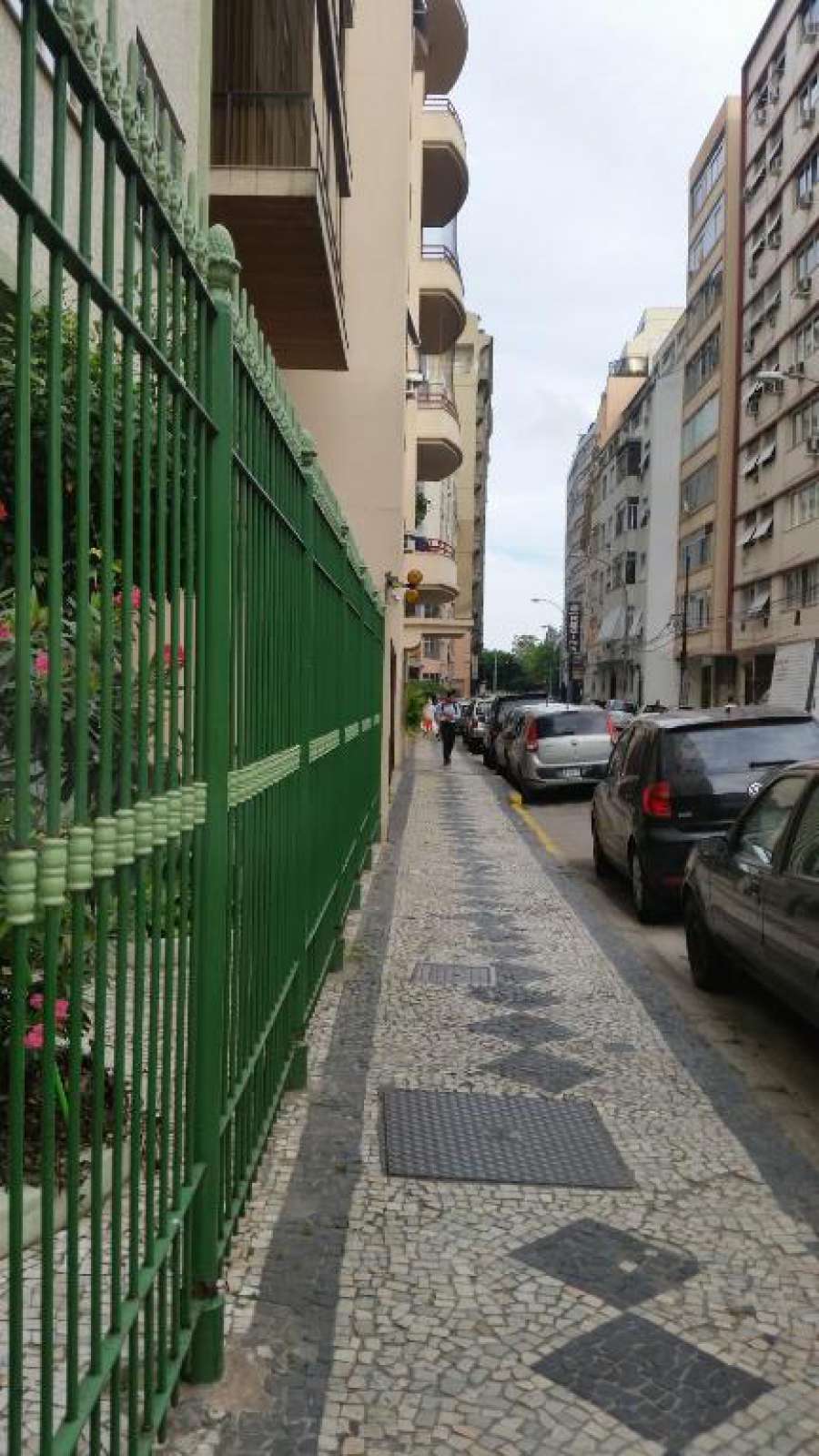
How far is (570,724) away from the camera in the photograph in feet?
67.8

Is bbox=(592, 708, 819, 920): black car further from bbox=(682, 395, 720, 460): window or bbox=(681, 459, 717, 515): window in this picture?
bbox=(682, 395, 720, 460): window

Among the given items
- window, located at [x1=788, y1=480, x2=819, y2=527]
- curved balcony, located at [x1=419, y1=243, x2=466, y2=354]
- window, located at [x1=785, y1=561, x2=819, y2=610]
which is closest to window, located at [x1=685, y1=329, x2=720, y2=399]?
window, located at [x1=788, y1=480, x2=819, y2=527]

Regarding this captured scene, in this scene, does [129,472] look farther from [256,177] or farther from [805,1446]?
[256,177]

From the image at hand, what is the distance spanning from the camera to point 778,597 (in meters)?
45.7

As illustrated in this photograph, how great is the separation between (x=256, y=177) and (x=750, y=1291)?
32.1ft

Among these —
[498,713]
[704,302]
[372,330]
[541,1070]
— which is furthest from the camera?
[704,302]

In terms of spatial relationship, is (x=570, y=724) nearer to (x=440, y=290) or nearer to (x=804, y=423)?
(x=440, y=290)

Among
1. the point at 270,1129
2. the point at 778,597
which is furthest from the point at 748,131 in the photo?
the point at 270,1129

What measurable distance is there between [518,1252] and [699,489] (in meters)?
56.2

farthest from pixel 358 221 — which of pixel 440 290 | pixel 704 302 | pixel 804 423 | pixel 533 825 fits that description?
pixel 704 302

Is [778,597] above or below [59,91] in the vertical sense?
above

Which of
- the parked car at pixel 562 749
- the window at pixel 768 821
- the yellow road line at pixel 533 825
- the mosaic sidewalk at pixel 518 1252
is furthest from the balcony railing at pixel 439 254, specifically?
the mosaic sidewalk at pixel 518 1252

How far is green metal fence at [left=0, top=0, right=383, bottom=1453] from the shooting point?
1658 mm

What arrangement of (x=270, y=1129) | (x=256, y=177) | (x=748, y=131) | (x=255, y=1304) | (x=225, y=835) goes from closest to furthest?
(x=225, y=835), (x=255, y=1304), (x=270, y=1129), (x=256, y=177), (x=748, y=131)
